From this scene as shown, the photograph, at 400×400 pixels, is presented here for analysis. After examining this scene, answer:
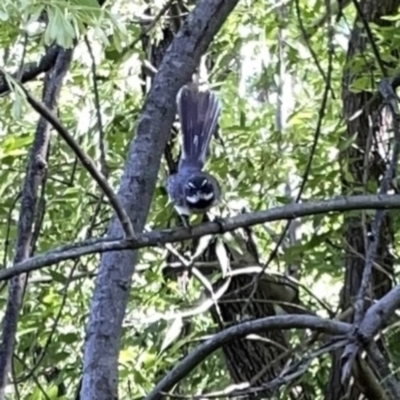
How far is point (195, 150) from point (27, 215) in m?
0.54

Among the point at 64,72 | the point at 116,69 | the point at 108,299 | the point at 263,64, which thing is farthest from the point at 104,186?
the point at 263,64

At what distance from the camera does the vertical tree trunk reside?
304 cm

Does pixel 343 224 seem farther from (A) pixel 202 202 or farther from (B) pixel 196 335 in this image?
(A) pixel 202 202

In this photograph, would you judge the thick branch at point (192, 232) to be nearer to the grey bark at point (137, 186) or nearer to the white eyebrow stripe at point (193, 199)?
the grey bark at point (137, 186)

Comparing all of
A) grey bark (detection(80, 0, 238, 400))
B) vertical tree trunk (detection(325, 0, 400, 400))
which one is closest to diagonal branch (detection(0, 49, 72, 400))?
grey bark (detection(80, 0, 238, 400))

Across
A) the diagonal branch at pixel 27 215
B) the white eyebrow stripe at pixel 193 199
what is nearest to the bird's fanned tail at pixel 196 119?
the white eyebrow stripe at pixel 193 199

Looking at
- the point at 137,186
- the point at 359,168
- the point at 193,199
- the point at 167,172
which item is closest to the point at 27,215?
the point at 137,186

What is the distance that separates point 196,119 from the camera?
95.5 inches

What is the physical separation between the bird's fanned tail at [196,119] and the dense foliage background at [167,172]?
30cm

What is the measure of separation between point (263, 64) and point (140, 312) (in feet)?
2.78

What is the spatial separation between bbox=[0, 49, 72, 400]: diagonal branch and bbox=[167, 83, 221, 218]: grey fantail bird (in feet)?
Result: 0.95

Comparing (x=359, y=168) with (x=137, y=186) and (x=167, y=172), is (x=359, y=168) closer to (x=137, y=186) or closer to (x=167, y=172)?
(x=167, y=172)

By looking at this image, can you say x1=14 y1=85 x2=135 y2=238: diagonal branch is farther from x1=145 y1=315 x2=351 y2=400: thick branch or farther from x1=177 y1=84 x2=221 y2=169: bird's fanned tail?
x1=177 y1=84 x2=221 y2=169: bird's fanned tail

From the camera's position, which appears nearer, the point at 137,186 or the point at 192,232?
the point at 192,232
